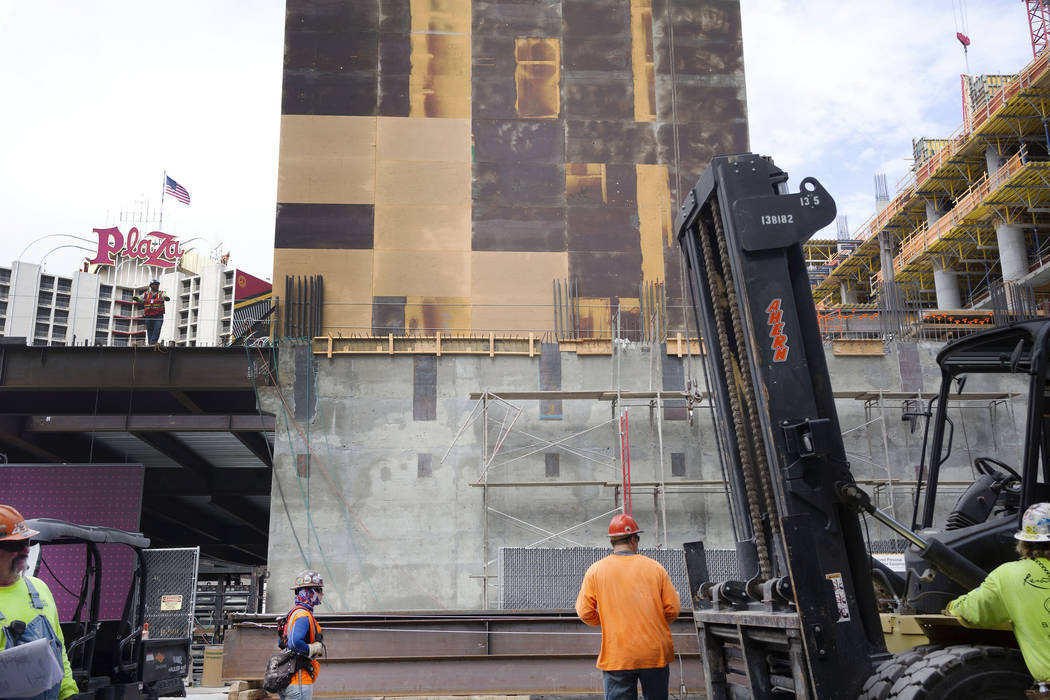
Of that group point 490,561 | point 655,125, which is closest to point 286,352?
point 490,561

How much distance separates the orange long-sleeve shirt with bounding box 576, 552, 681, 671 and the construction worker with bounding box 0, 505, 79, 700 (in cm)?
316

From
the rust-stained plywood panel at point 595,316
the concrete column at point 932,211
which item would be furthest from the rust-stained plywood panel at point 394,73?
the concrete column at point 932,211

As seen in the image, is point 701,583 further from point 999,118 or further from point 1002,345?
point 999,118

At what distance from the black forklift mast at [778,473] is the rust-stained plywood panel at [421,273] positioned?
1707 centimetres

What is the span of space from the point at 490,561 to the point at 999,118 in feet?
136

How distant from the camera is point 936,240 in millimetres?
54656

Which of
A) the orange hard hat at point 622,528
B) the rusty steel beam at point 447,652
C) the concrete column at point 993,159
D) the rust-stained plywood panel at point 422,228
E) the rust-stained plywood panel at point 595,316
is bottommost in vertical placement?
the rusty steel beam at point 447,652

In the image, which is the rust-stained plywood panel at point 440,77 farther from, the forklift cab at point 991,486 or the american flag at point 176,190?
the american flag at point 176,190

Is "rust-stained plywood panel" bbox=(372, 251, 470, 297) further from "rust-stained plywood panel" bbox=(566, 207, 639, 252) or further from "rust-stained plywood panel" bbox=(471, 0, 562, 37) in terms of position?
"rust-stained plywood panel" bbox=(471, 0, 562, 37)

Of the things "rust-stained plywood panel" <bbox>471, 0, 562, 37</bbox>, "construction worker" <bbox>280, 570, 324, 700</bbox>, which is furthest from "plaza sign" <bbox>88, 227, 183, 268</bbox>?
"construction worker" <bbox>280, 570, 324, 700</bbox>

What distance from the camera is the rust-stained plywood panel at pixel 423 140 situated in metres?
24.0

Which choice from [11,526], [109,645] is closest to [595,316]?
[109,645]

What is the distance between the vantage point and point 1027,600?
486cm

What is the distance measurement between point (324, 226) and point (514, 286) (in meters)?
5.19
